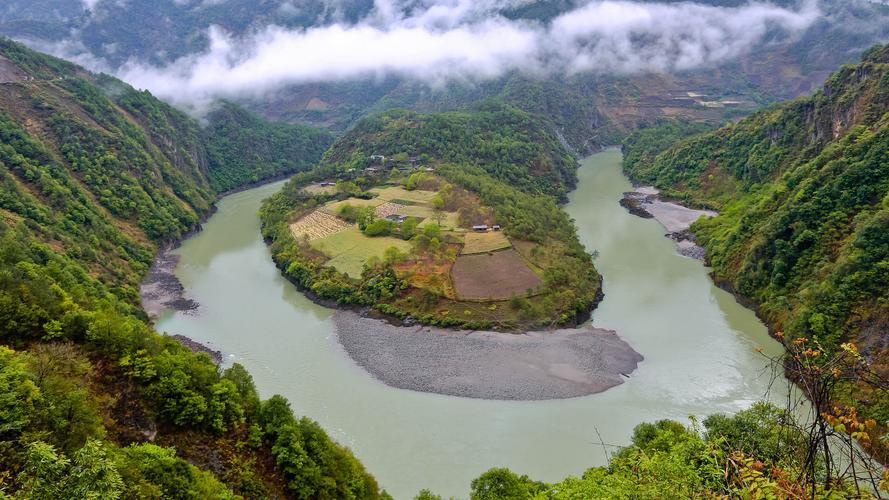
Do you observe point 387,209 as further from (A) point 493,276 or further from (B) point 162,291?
(B) point 162,291

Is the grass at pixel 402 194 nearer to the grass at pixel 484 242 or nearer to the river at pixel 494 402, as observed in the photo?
the grass at pixel 484 242

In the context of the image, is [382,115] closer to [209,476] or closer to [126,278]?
[126,278]

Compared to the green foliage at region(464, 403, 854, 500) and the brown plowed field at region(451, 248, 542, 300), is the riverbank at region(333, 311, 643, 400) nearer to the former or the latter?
the brown plowed field at region(451, 248, 542, 300)

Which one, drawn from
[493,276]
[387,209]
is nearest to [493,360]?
[493,276]

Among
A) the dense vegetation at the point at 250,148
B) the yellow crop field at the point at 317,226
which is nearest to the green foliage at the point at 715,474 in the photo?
the yellow crop field at the point at 317,226

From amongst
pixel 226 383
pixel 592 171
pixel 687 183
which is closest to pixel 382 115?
pixel 592 171

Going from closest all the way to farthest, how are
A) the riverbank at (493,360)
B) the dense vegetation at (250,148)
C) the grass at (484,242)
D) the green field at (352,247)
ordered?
the riverbank at (493,360), the grass at (484,242), the green field at (352,247), the dense vegetation at (250,148)
